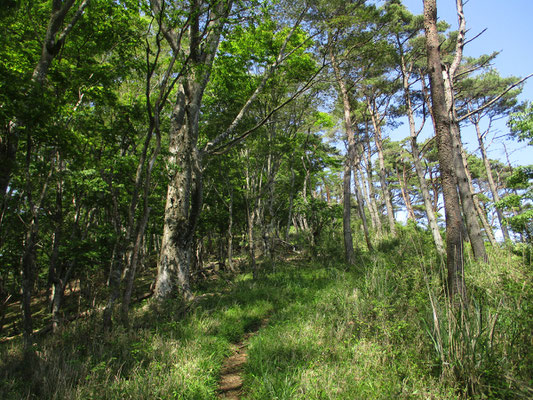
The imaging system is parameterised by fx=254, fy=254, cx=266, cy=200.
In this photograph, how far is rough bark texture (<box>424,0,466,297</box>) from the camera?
166 inches

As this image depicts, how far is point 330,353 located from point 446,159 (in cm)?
385

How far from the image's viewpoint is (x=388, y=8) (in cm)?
1214

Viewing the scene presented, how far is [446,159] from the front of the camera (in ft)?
15.0

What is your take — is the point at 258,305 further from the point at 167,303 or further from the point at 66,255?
the point at 66,255

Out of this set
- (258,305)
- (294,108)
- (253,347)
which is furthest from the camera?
(294,108)

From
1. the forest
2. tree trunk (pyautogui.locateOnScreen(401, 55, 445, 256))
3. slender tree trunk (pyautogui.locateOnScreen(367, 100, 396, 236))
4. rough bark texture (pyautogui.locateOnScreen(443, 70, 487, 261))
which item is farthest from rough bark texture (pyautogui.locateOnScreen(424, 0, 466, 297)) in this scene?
slender tree trunk (pyautogui.locateOnScreen(367, 100, 396, 236))

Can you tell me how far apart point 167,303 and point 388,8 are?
15409mm

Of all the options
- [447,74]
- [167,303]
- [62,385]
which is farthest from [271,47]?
[62,385]

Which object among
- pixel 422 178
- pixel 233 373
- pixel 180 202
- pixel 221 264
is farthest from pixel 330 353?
pixel 422 178

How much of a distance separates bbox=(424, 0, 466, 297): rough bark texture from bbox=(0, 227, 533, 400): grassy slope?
18.7 inches

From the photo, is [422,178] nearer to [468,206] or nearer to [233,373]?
[468,206]

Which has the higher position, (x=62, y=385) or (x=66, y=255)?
(x=66, y=255)

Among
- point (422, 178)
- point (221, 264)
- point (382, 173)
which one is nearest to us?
point (422, 178)

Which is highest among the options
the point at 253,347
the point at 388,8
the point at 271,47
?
the point at 388,8
